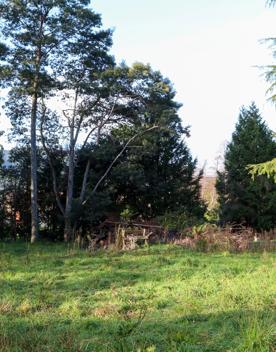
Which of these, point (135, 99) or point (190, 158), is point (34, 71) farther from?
point (190, 158)

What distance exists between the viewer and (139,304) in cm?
669

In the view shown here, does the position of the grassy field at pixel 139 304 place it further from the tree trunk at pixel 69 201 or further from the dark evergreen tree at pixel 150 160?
the dark evergreen tree at pixel 150 160

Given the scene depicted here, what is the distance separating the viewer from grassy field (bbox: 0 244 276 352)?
4.32 metres

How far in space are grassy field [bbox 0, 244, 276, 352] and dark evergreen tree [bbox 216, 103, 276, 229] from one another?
12009 millimetres

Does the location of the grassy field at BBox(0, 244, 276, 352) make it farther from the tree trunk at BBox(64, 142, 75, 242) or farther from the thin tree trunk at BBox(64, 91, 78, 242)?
the thin tree trunk at BBox(64, 91, 78, 242)

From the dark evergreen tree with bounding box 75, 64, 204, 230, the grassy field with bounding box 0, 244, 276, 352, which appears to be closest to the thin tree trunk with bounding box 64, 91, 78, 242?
the dark evergreen tree with bounding box 75, 64, 204, 230

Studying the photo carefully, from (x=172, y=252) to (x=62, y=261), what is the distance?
11.4 ft

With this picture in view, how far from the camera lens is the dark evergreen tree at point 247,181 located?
23.8 metres

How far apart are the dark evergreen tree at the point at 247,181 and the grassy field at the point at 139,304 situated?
12009 millimetres

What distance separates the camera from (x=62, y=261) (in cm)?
1170

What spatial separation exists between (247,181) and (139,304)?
742 inches

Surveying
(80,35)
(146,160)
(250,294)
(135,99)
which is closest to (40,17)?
(80,35)

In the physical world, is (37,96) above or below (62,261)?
above

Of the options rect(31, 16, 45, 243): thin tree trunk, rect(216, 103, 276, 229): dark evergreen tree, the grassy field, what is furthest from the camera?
rect(216, 103, 276, 229): dark evergreen tree
